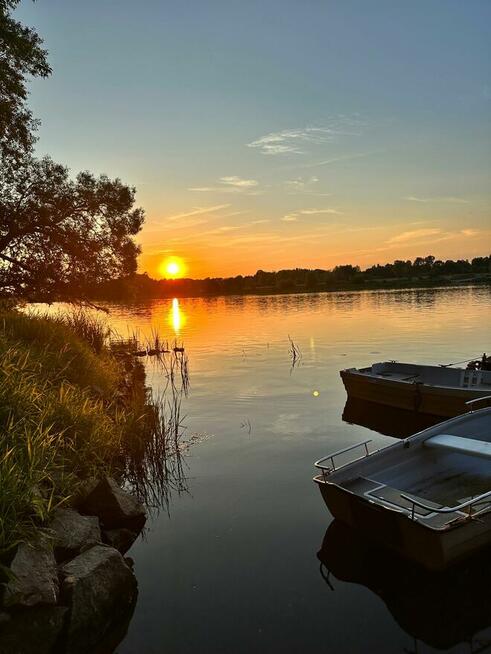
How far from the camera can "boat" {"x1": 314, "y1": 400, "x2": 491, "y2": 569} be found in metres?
7.56

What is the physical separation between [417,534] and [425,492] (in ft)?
7.17

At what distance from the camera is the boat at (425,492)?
7562 mm

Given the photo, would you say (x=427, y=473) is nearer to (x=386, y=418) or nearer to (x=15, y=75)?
(x=386, y=418)

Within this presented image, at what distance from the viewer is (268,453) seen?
15062 mm

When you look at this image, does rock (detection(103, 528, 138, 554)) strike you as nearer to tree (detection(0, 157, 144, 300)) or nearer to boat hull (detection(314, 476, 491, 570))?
boat hull (detection(314, 476, 491, 570))

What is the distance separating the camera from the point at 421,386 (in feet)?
59.0

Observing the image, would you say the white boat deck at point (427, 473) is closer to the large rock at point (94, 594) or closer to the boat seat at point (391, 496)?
the boat seat at point (391, 496)

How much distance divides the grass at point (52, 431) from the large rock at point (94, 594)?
2.71ft

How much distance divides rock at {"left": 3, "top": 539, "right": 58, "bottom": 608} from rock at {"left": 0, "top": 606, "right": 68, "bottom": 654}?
14 centimetres

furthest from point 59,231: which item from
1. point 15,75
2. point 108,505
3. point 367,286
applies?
point 367,286

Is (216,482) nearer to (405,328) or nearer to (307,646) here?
(307,646)

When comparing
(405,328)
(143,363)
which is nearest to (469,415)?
(143,363)

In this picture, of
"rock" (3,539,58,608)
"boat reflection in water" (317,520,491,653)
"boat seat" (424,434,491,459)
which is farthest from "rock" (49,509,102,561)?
"boat seat" (424,434,491,459)

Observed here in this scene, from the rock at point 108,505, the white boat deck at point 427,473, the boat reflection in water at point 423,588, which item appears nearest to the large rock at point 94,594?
the rock at point 108,505
